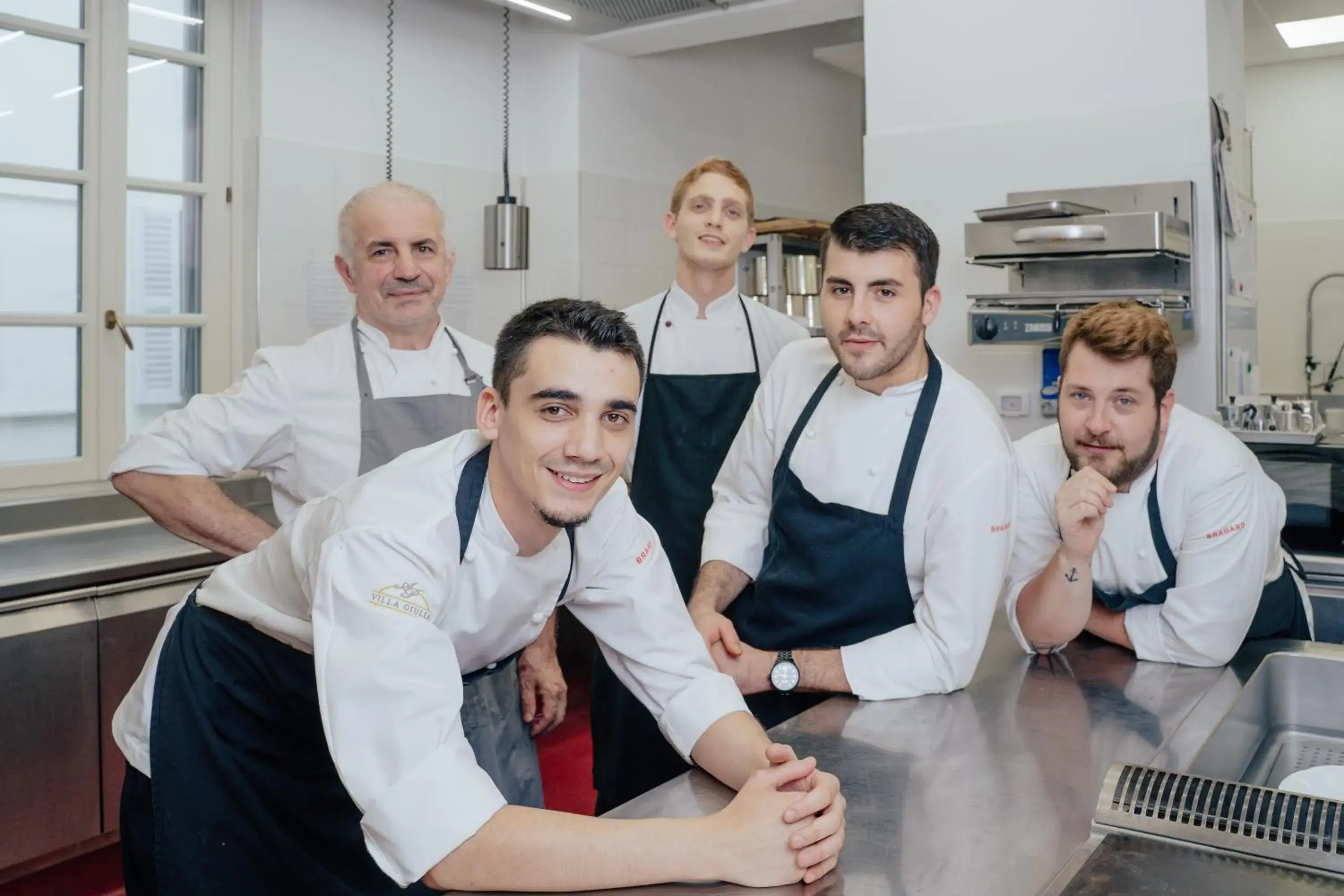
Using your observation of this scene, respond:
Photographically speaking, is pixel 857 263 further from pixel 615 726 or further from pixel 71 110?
pixel 71 110

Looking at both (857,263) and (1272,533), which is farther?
(1272,533)

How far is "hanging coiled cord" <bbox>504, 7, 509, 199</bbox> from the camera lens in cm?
495

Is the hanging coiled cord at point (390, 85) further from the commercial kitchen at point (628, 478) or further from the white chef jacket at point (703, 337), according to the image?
the white chef jacket at point (703, 337)

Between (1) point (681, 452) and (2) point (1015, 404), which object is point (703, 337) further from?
(2) point (1015, 404)

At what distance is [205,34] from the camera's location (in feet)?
13.0

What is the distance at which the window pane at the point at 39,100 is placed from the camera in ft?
11.5

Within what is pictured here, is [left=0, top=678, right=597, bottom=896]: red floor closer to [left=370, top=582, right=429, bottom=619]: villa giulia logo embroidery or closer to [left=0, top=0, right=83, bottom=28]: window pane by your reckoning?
[left=370, top=582, right=429, bottom=619]: villa giulia logo embroidery

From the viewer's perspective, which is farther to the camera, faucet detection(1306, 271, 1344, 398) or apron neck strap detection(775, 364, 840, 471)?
faucet detection(1306, 271, 1344, 398)

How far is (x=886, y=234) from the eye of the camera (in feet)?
6.46

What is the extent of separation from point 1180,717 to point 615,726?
4.04 ft

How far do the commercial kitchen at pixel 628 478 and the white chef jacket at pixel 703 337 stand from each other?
0.5 inches

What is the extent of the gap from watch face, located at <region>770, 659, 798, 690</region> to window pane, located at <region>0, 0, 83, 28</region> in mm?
3153

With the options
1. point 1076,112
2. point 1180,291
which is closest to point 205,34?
point 1076,112

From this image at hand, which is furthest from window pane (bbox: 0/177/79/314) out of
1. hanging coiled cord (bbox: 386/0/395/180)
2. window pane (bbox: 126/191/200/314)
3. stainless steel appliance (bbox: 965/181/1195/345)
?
stainless steel appliance (bbox: 965/181/1195/345)
